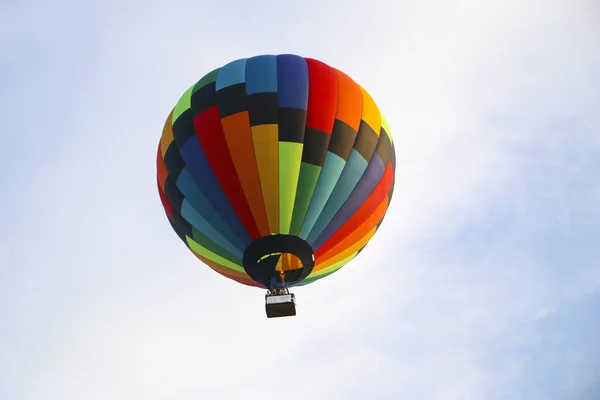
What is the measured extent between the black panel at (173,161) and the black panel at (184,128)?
0.18 metres

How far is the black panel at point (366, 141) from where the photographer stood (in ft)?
51.1

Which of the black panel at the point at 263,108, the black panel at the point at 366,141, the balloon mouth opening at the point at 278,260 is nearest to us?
the balloon mouth opening at the point at 278,260

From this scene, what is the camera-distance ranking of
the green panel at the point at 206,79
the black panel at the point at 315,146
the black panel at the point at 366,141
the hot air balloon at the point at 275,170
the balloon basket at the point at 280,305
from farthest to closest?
1. the green panel at the point at 206,79
2. the black panel at the point at 366,141
3. the black panel at the point at 315,146
4. the hot air balloon at the point at 275,170
5. the balloon basket at the point at 280,305

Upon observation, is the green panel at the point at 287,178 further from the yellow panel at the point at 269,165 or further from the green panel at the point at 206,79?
the green panel at the point at 206,79

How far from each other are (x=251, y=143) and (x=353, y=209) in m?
2.25

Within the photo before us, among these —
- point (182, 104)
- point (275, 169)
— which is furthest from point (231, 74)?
point (275, 169)

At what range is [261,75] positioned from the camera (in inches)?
625

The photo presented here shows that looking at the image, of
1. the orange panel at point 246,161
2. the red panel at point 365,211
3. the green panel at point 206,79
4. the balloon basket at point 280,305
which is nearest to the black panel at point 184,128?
the green panel at point 206,79

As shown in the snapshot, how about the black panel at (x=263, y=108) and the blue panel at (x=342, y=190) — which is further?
the black panel at (x=263, y=108)

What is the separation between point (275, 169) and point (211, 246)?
2.06 metres

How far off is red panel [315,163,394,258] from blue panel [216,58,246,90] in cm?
327

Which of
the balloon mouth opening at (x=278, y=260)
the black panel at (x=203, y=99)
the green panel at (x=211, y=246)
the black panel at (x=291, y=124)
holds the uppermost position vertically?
the black panel at (x=203, y=99)

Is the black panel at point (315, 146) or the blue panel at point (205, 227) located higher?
the black panel at point (315, 146)

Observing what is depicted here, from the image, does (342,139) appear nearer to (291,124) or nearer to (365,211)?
(291,124)
